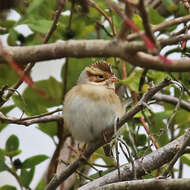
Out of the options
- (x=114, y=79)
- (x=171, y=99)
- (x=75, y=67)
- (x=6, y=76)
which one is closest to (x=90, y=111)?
(x=114, y=79)

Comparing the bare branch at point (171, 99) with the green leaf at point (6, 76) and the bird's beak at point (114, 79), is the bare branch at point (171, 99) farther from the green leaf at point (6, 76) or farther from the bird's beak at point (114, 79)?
the green leaf at point (6, 76)

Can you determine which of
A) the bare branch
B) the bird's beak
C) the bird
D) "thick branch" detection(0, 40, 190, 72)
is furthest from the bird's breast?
"thick branch" detection(0, 40, 190, 72)

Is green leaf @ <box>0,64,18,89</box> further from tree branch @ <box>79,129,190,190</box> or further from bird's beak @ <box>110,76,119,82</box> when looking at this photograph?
tree branch @ <box>79,129,190,190</box>

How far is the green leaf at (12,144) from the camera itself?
11.2ft

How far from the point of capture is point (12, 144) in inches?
135

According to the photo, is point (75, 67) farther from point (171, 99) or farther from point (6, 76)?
point (171, 99)

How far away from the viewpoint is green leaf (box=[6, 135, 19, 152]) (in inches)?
134

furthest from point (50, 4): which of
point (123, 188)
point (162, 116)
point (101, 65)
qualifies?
point (123, 188)

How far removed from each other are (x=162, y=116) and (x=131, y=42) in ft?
5.93

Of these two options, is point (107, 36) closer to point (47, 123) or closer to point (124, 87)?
Answer: point (124, 87)

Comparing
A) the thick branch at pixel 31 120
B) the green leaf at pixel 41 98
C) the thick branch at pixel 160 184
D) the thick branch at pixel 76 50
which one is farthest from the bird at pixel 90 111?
the thick branch at pixel 76 50

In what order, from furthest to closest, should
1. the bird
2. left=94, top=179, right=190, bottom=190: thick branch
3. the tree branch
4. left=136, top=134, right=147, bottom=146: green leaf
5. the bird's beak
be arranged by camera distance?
left=136, top=134, right=147, bottom=146: green leaf
the bird's beak
the bird
the tree branch
left=94, top=179, right=190, bottom=190: thick branch

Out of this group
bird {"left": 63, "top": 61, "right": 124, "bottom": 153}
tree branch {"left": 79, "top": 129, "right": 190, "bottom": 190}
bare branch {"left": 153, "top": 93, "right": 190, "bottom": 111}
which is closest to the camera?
tree branch {"left": 79, "top": 129, "right": 190, "bottom": 190}

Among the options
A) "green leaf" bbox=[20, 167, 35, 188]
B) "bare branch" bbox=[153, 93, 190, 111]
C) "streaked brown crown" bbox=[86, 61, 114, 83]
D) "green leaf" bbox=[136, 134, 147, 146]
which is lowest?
"green leaf" bbox=[20, 167, 35, 188]
